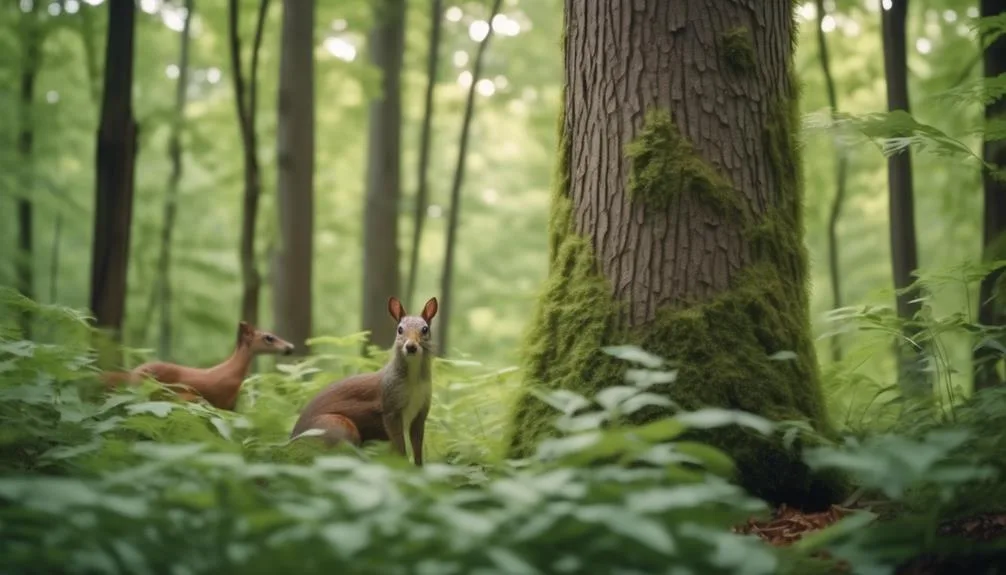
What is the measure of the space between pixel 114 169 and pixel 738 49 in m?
4.85

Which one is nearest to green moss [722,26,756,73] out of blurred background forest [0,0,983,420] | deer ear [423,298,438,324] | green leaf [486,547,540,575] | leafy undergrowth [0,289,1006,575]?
deer ear [423,298,438,324]

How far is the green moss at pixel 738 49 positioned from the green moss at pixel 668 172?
0.42 metres

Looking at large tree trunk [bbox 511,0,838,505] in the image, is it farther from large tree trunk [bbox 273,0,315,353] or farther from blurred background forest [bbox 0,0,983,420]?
blurred background forest [bbox 0,0,983,420]

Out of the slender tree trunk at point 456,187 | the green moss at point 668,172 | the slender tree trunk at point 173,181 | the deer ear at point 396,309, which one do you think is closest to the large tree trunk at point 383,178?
the slender tree trunk at point 456,187

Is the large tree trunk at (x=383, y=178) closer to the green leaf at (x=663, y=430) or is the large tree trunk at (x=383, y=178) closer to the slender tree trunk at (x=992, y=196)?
the slender tree trunk at (x=992, y=196)

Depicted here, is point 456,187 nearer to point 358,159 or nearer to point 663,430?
point 358,159

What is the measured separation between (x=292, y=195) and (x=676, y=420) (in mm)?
8272

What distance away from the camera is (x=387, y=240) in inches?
525

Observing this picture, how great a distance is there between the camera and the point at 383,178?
545 inches

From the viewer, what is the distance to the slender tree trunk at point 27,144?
43.4ft

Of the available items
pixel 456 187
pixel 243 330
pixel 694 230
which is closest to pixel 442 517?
pixel 694 230

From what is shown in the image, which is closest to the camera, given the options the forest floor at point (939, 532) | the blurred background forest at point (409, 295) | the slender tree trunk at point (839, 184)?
the blurred background forest at point (409, 295)

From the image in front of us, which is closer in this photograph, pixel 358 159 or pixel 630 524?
pixel 630 524

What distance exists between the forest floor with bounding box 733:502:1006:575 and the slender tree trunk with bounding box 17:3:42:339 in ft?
39.5
